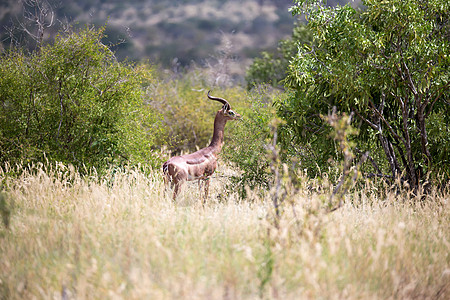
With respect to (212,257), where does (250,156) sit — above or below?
above

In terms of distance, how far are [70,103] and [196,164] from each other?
3.28 m

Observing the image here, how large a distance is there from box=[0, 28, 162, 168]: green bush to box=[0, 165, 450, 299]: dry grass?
3066 millimetres

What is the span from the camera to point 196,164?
7.40 metres

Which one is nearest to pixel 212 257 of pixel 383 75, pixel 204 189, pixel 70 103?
pixel 204 189

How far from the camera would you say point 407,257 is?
14.9 ft

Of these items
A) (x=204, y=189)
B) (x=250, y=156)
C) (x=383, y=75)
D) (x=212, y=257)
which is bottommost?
(x=212, y=257)

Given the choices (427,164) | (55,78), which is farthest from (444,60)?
(55,78)

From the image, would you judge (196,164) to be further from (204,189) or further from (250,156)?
(250,156)

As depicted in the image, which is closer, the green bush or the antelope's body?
the antelope's body

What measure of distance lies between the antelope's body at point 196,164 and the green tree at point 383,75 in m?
1.27

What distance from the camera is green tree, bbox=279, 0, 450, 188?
22.7 ft

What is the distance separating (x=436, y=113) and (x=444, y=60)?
125 cm

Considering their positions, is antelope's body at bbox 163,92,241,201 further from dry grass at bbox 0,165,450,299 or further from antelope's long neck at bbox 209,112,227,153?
dry grass at bbox 0,165,450,299

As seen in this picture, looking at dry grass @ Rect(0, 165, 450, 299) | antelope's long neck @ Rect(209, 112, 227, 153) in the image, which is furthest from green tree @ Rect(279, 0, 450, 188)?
dry grass @ Rect(0, 165, 450, 299)
